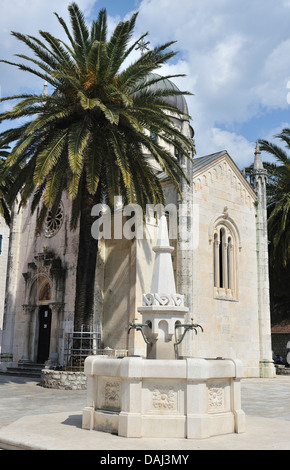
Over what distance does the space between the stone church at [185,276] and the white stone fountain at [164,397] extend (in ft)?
37.1

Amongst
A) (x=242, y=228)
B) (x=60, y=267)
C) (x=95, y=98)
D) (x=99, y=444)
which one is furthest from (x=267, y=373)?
(x=99, y=444)

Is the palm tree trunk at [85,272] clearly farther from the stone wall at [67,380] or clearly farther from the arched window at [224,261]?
the arched window at [224,261]

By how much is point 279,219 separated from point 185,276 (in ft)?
35.8

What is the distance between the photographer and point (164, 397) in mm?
8344

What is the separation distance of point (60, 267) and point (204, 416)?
1566 cm

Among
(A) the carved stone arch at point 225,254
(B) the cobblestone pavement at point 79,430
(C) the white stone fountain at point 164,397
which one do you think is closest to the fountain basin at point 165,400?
(C) the white stone fountain at point 164,397

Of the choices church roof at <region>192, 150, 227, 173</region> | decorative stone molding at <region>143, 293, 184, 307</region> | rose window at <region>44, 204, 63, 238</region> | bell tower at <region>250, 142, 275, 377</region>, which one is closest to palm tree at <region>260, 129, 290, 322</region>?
bell tower at <region>250, 142, 275, 377</region>

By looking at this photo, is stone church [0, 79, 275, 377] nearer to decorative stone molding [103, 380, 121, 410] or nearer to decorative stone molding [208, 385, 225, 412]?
decorative stone molding [103, 380, 121, 410]

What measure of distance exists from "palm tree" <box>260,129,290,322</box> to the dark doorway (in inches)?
539

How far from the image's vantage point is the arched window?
24.0 meters

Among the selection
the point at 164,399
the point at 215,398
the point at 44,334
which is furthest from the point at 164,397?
the point at 44,334

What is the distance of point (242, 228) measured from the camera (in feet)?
85.2

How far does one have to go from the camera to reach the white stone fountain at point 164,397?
8.20 metres

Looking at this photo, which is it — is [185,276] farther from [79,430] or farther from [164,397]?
[164,397]
